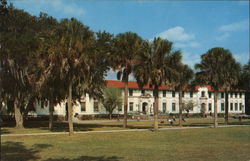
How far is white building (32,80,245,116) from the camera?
61.9 meters

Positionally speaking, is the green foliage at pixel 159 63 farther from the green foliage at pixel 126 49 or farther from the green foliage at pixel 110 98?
the green foliage at pixel 110 98

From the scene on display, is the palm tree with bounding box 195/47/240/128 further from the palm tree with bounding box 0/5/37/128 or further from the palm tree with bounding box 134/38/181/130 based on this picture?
the palm tree with bounding box 0/5/37/128

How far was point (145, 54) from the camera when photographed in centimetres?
2681

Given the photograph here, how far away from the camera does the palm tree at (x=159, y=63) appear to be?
87.4 feet

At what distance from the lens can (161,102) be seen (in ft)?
239

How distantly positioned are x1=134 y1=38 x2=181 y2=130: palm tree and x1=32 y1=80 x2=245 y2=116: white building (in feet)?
106

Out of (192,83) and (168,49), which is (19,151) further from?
(192,83)

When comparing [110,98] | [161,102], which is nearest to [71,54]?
[110,98]

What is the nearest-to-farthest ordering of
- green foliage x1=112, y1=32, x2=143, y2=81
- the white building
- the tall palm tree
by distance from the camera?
1. the tall palm tree
2. green foliage x1=112, y1=32, x2=143, y2=81
3. the white building

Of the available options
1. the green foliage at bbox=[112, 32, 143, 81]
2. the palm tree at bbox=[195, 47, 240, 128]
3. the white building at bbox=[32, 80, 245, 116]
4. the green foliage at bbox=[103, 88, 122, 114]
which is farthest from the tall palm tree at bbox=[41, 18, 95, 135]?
the white building at bbox=[32, 80, 245, 116]

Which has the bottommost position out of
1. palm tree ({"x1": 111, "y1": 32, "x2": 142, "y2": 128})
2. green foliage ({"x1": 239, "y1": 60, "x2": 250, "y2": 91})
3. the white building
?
the white building

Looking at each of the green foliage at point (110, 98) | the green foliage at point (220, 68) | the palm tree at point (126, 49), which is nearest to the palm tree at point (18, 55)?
the palm tree at point (126, 49)

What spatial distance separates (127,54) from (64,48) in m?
10.2

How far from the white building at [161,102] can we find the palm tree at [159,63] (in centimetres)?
3224
